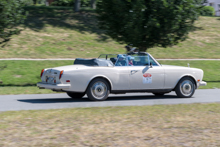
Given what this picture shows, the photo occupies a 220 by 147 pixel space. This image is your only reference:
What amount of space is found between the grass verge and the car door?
2338 mm

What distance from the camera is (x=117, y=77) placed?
10242 millimetres

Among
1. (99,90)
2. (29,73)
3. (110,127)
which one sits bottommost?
(110,127)

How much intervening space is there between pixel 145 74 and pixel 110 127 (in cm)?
460

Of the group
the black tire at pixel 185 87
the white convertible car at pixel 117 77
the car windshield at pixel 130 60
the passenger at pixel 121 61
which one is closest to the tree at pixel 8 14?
the white convertible car at pixel 117 77

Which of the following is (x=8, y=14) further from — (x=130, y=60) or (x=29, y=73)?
(x=130, y=60)

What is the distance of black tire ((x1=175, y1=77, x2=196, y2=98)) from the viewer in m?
11.1

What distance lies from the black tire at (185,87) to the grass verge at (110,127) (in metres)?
3.00

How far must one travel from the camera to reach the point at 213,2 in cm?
5228

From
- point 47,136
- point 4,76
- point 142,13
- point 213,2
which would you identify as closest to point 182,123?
point 47,136

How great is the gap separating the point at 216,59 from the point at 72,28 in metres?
12.2

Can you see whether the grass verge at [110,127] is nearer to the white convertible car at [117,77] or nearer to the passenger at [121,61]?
the white convertible car at [117,77]

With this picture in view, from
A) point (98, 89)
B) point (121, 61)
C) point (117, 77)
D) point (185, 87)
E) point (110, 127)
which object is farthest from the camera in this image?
point (185, 87)

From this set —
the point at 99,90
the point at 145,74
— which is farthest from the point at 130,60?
the point at 99,90

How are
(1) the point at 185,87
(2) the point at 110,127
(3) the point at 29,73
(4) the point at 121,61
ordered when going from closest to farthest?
(2) the point at 110,127 < (4) the point at 121,61 < (1) the point at 185,87 < (3) the point at 29,73
